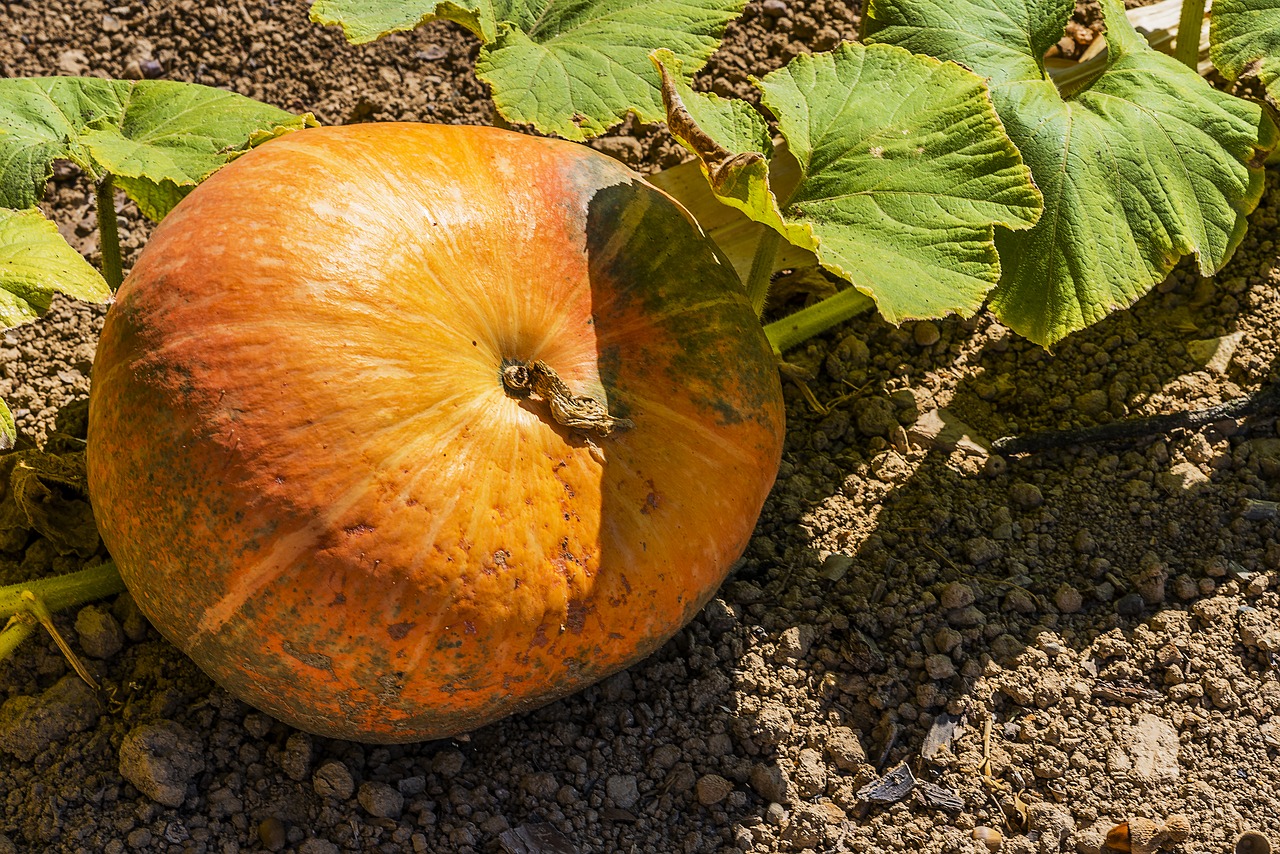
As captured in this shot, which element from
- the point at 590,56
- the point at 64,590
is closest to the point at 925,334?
the point at 590,56

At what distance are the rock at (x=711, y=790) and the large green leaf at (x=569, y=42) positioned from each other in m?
1.44

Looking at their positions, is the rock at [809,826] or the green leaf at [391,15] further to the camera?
the green leaf at [391,15]

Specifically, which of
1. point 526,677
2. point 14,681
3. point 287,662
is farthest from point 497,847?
point 14,681

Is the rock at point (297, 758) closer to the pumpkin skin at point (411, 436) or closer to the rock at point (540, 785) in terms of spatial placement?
the pumpkin skin at point (411, 436)

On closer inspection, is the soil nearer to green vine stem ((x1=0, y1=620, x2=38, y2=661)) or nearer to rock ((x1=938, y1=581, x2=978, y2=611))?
rock ((x1=938, y1=581, x2=978, y2=611))

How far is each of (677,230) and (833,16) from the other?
1780 millimetres

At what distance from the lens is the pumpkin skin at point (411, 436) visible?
80.0 inches

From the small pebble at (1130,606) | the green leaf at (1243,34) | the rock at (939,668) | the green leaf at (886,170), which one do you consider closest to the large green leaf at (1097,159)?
the green leaf at (1243,34)

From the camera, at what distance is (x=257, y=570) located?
2.04 meters

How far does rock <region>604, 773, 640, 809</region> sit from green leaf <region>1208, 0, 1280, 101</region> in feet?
7.21

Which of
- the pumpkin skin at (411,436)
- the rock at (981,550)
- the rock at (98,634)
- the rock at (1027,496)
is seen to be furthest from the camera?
the rock at (1027,496)

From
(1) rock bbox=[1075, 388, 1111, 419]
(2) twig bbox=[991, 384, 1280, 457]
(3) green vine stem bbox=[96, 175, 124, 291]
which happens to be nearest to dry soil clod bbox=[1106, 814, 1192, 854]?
(2) twig bbox=[991, 384, 1280, 457]

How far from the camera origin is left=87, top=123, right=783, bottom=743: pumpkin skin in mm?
2031

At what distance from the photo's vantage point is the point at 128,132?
2846 millimetres
